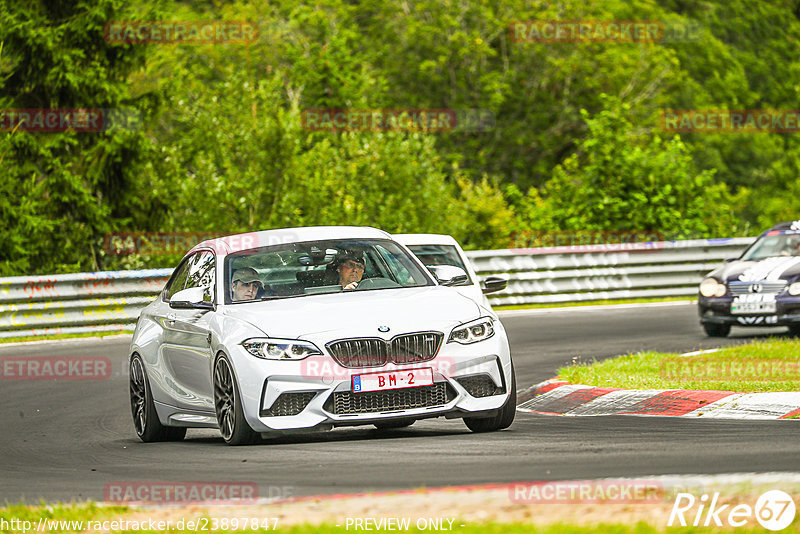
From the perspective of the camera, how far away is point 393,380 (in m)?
8.95

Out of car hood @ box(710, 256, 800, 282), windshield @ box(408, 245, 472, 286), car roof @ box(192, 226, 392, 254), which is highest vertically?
car roof @ box(192, 226, 392, 254)

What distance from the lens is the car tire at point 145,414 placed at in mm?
10916

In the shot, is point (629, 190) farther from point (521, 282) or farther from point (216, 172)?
point (216, 172)

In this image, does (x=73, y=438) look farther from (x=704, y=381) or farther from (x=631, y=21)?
(x=631, y=21)

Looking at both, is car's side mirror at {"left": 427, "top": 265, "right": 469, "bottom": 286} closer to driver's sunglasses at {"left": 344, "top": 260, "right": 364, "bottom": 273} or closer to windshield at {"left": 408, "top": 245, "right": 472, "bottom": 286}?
driver's sunglasses at {"left": 344, "top": 260, "right": 364, "bottom": 273}

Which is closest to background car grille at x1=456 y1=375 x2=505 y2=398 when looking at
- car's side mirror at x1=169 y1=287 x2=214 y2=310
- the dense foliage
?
car's side mirror at x1=169 y1=287 x2=214 y2=310

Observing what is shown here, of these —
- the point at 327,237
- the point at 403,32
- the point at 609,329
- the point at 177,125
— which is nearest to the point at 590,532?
the point at 327,237

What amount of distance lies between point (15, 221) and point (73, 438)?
1547 cm

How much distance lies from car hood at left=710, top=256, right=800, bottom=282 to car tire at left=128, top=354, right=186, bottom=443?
915 cm

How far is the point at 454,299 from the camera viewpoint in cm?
964

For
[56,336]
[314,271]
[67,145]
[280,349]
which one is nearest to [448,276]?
[314,271]

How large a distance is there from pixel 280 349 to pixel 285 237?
5.63 feet

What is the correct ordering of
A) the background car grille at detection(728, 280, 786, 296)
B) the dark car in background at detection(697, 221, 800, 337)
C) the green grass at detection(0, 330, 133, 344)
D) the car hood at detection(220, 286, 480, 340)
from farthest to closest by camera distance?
the green grass at detection(0, 330, 133, 344) → the background car grille at detection(728, 280, 786, 296) → the dark car in background at detection(697, 221, 800, 337) → the car hood at detection(220, 286, 480, 340)

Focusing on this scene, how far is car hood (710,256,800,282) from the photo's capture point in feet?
58.0
